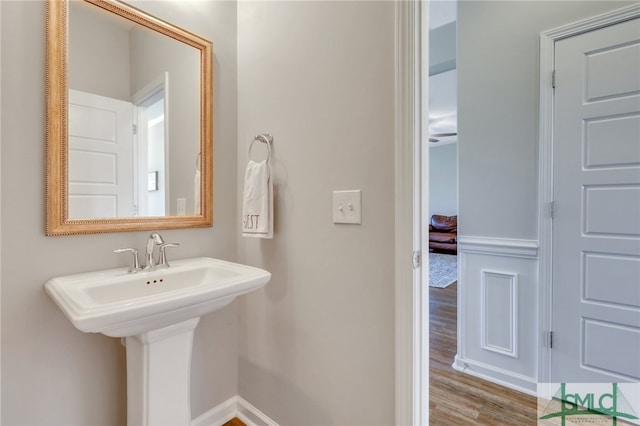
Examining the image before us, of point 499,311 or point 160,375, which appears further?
point 499,311

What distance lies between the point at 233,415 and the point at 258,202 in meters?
1.17

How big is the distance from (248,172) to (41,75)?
79 centimetres

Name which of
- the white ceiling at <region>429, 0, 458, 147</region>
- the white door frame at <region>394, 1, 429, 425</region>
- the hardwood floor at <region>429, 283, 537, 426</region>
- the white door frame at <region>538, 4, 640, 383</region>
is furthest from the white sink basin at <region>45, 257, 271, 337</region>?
the white ceiling at <region>429, 0, 458, 147</region>

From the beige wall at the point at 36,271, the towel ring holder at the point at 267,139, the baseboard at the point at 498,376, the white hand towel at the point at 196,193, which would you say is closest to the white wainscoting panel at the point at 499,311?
the baseboard at the point at 498,376

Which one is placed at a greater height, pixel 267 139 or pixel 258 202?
pixel 267 139

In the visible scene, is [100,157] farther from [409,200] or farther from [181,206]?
[409,200]

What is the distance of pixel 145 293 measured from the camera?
1145 millimetres

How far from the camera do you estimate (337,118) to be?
118cm

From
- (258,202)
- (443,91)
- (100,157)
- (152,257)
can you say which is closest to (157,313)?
(152,257)

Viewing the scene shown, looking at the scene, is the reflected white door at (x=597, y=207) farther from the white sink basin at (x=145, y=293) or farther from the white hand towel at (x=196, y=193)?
the white hand towel at (x=196, y=193)

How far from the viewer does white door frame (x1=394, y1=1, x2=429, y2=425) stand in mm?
983

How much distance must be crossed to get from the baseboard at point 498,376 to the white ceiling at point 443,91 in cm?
194

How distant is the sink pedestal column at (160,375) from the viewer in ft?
3.44

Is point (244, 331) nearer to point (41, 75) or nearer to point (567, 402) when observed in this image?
point (41, 75)
